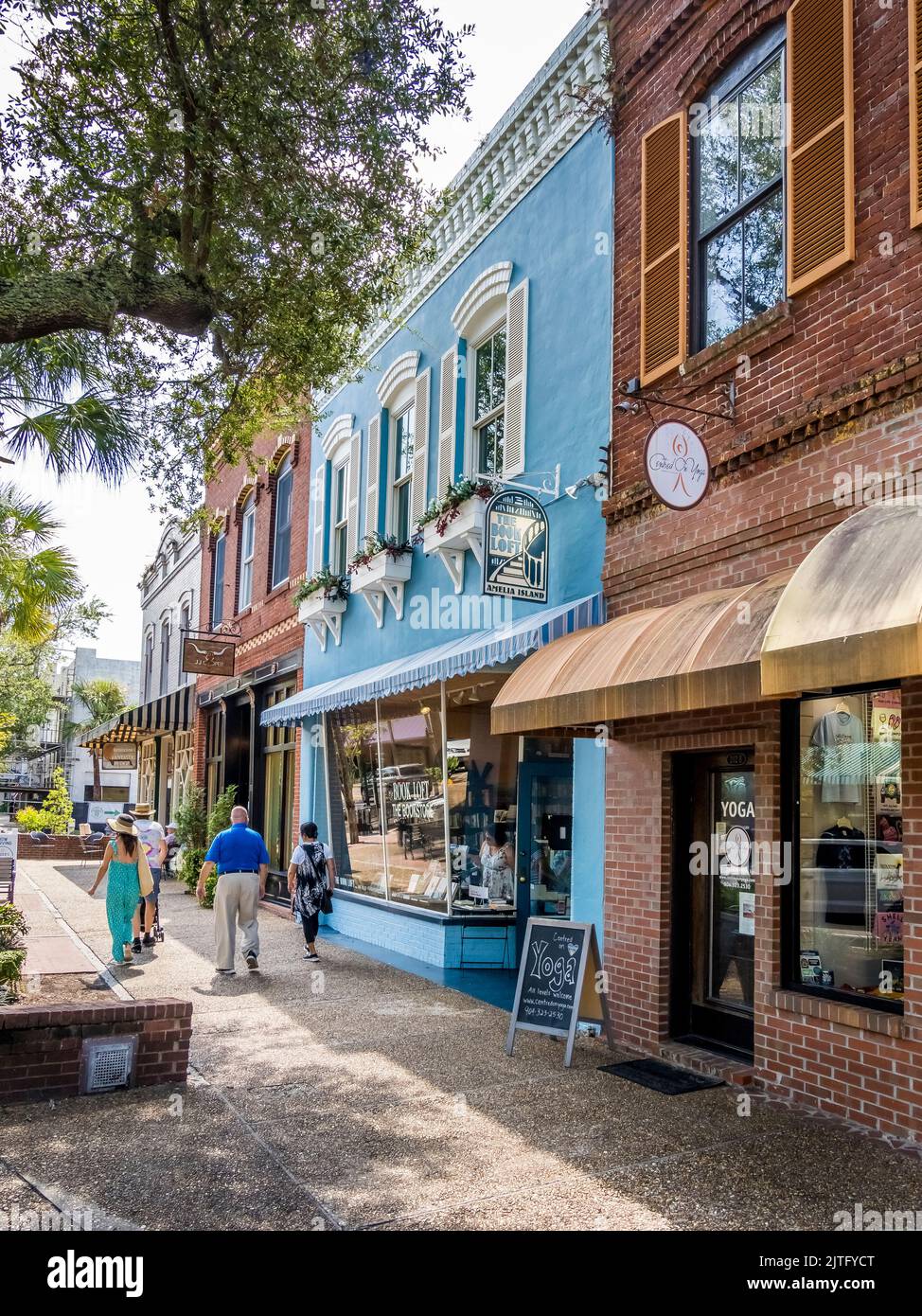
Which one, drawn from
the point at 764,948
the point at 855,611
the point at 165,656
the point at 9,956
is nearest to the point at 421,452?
the point at 9,956

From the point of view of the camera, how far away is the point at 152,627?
99.5 feet

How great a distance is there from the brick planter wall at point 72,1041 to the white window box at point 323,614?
27.7ft

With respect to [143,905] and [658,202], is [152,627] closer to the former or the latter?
[143,905]

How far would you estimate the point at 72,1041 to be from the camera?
6164 mm

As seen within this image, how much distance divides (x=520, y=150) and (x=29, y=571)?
8306 millimetres

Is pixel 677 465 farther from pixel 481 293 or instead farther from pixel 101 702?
pixel 101 702

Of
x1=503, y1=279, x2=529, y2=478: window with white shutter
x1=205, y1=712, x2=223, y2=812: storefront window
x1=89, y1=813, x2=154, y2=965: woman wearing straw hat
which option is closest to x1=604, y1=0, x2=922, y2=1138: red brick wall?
x1=503, y1=279, x2=529, y2=478: window with white shutter

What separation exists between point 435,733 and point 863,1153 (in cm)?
695

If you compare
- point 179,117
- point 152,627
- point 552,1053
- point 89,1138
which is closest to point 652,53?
point 179,117

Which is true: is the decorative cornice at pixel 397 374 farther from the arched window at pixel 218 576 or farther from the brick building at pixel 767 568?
the arched window at pixel 218 576

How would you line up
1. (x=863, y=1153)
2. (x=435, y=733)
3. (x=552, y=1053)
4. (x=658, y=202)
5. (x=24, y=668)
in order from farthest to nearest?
(x=24, y=668) < (x=435, y=733) < (x=658, y=202) < (x=552, y=1053) < (x=863, y=1153)

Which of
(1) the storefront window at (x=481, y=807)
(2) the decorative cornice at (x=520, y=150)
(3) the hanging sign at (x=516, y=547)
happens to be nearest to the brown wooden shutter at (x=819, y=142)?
(2) the decorative cornice at (x=520, y=150)

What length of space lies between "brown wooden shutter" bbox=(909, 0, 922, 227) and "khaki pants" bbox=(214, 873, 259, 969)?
8363 mm

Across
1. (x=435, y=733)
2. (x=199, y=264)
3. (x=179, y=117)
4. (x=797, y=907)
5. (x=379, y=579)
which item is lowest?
(x=797, y=907)
